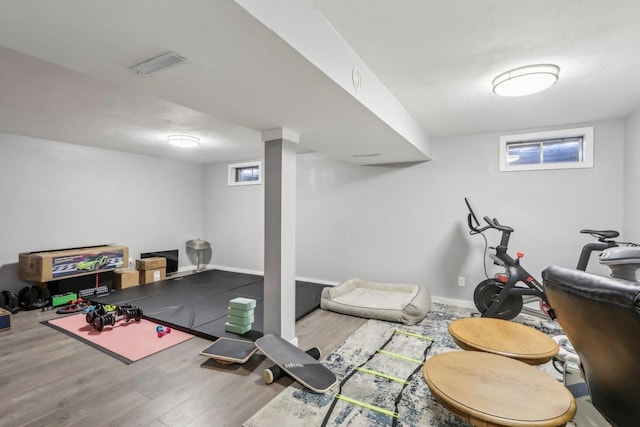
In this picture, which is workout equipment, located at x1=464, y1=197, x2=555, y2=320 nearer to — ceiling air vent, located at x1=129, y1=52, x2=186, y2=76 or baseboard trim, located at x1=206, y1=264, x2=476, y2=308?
baseboard trim, located at x1=206, y1=264, x2=476, y2=308

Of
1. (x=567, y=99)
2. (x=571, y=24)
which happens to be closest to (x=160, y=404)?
(x=571, y=24)

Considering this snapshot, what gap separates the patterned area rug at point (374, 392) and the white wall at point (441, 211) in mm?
1211

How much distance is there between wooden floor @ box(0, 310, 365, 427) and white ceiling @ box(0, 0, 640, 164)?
2.20 m

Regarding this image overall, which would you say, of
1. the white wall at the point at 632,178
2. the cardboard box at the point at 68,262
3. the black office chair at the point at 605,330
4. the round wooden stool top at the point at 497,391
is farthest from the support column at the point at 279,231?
the white wall at the point at 632,178

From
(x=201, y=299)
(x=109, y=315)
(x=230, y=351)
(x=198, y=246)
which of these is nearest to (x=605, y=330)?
(x=230, y=351)

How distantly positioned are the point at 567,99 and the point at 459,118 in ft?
3.26

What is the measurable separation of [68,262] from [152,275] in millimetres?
1382

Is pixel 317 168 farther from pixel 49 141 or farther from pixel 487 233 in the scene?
pixel 49 141

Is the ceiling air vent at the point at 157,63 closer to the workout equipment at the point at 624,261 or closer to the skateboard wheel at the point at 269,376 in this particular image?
the skateboard wheel at the point at 269,376

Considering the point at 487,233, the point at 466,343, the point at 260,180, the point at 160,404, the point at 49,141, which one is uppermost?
the point at 49,141

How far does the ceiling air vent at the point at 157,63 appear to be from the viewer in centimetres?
156

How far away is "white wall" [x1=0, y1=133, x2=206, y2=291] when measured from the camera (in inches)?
174

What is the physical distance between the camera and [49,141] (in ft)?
15.6

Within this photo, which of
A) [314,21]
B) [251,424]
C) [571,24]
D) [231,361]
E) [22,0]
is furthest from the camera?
[231,361]
